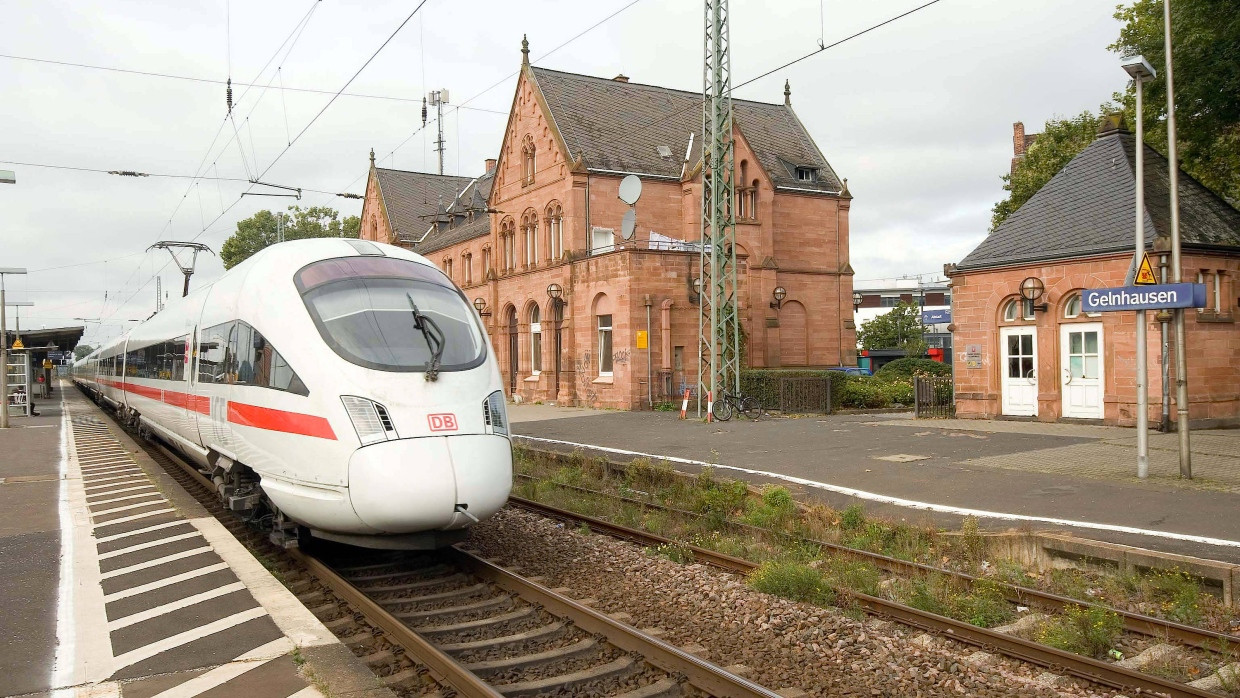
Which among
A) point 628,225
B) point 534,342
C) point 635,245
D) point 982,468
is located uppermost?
point 628,225

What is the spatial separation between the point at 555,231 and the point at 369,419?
28.0 meters

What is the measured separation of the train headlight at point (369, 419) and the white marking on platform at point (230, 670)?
173 centimetres

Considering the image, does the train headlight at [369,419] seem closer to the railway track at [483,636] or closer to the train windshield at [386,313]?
the train windshield at [386,313]

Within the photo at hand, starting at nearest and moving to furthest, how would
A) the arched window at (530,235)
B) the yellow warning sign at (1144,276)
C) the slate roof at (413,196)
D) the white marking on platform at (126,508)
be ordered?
1. the white marking on platform at (126,508)
2. the yellow warning sign at (1144,276)
3. the arched window at (530,235)
4. the slate roof at (413,196)

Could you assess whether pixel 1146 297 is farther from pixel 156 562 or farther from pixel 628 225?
pixel 628 225

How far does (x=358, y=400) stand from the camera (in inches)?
290

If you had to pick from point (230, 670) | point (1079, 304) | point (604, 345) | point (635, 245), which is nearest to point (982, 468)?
point (1079, 304)

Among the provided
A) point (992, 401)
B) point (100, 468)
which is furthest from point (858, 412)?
point (100, 468)

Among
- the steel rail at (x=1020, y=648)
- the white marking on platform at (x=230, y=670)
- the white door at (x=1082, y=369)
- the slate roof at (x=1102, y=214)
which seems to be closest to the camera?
the white marking on platform at (x=230, y=670)

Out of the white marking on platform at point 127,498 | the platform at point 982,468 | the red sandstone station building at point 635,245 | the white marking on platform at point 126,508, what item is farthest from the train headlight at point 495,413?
the red sandstone station building at point 635,245

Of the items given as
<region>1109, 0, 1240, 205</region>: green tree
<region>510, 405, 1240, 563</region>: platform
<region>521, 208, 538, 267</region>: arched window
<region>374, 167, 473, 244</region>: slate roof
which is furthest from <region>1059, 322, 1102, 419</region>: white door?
<region>374, 167, 473, 244</region>: slate roof

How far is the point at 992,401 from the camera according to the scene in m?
21.5

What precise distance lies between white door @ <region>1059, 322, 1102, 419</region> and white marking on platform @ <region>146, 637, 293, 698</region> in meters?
18.3

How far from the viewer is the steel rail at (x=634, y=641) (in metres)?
5.39
